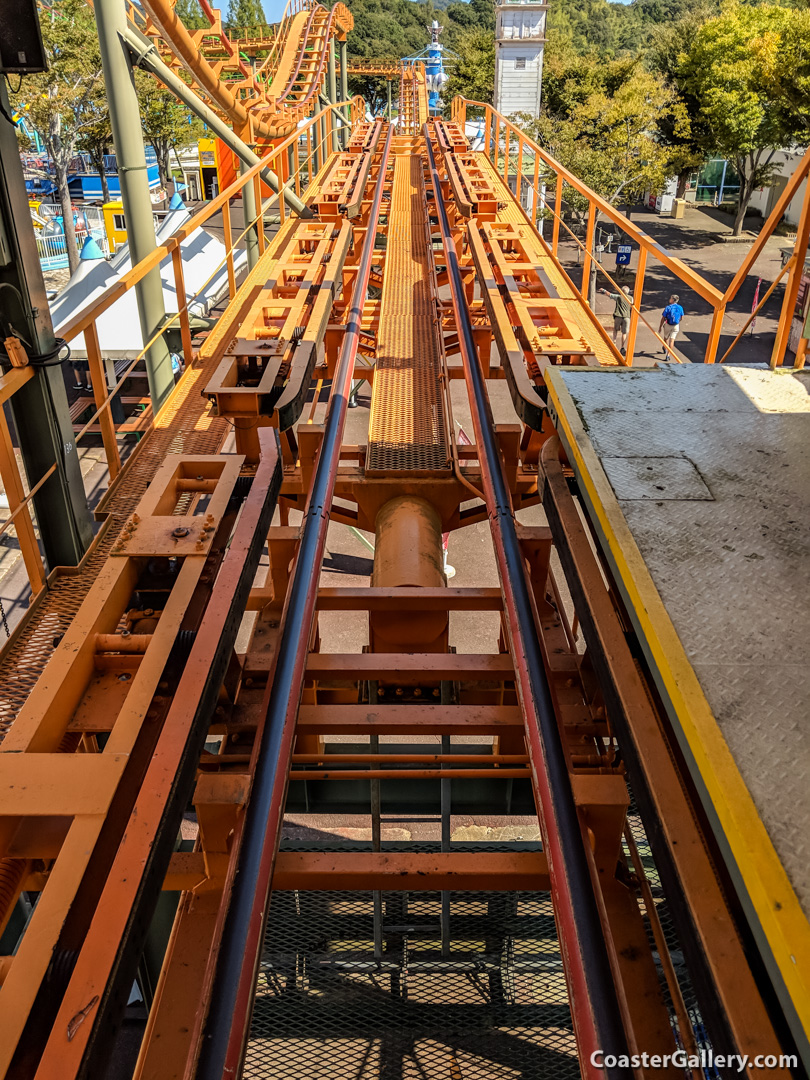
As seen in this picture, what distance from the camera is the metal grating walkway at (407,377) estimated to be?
15.9 feet

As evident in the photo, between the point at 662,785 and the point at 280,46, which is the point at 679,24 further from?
the point at 662,785

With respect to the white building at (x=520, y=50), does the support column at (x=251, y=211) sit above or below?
below

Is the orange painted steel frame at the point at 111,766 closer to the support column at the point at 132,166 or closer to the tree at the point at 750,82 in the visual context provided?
the support column at the point at 132,166

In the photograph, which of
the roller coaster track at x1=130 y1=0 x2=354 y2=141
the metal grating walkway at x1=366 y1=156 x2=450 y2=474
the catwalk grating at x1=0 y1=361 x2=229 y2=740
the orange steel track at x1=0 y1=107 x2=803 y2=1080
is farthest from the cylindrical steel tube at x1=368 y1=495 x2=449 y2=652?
the roller coaster track at x1=130 y1=0 x2=354 y2=141

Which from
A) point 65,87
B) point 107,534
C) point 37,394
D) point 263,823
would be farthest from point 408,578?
point 65,87

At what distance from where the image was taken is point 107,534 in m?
3.84

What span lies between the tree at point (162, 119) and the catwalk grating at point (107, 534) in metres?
30.2

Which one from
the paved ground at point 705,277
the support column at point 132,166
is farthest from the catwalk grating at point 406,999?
the paved ground at point 705,277

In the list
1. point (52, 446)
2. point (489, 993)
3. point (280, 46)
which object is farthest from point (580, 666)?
point (280, 46)

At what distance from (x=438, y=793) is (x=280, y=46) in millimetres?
26464

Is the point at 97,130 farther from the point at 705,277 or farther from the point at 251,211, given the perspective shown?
the point at 705,277

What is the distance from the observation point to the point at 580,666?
3375mm

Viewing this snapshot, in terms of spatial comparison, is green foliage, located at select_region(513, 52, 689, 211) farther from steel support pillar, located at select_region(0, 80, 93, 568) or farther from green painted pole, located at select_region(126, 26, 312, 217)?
steel support pillar, located at select_region(0, 80, 93, 568)

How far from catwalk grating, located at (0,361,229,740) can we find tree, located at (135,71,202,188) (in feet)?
98.9
